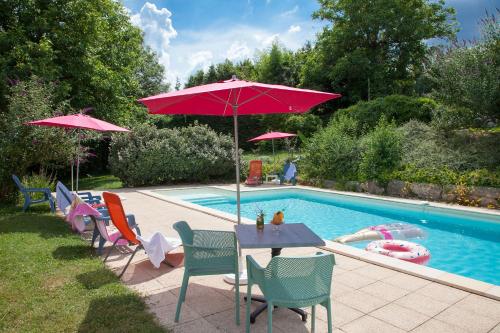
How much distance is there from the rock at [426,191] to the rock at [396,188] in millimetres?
263

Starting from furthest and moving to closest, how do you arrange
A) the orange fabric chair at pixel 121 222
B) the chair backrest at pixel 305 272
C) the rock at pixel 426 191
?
1. the rock at pixel 426 191
2. the orange fabric chair at pixel 121 222
3. the chair backrest at pixel 305 272

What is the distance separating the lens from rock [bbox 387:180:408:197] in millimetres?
11070

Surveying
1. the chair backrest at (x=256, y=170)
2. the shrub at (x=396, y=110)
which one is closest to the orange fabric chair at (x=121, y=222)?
the chair backrest at (x=256, y=170)

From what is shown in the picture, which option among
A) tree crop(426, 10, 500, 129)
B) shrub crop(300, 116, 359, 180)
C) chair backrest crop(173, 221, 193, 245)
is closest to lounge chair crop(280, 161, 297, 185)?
shrub crop(300, 116, 359, 180)

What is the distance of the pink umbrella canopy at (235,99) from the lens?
383 centimetres

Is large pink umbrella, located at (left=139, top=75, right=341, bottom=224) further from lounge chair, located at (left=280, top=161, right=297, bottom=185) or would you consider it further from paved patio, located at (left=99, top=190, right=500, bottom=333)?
lounge chair, located at (left=280, top=161, right=297, bottom=185)

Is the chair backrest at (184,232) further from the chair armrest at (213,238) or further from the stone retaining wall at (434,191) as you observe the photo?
the stone retaining wall at (434,191)

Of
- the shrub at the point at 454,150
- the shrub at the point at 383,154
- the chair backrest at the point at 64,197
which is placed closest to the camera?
the chair backrest at the point at 64,197

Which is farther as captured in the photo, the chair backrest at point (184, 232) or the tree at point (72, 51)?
the tree at point (72, 51)

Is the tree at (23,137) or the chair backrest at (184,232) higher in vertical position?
the tree at (23,137)

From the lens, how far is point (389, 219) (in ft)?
31.0

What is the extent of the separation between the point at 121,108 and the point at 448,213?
590 inches

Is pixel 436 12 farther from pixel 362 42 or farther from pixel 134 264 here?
pixel 134 264

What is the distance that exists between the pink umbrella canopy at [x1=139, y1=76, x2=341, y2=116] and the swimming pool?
3.72 meters
